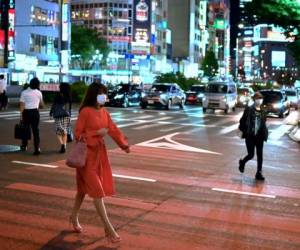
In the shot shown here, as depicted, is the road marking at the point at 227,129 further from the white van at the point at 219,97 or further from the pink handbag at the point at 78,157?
the pink handbag at the point at 78,157

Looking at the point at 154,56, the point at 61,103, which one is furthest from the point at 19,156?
the point at 154,56

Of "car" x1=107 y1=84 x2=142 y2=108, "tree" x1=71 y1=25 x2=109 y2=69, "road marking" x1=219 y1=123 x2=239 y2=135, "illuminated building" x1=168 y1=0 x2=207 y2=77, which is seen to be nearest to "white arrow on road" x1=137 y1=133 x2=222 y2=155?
"road marking" x1=219 y1=123 x2=239 y2=135

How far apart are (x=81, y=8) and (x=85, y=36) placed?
47.8 m

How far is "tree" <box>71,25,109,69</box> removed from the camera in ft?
302

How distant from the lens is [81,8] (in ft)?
452

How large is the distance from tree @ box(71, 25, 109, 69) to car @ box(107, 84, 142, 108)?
169ft

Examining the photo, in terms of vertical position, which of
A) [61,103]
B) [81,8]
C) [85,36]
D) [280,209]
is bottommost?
[280,209]

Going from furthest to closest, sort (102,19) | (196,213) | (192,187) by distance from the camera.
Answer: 1. (102,19)
2. (192,187)
3. (196,213)

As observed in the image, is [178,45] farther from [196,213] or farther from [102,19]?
[196,213]

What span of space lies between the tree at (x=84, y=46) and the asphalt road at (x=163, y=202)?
7773 centimetres

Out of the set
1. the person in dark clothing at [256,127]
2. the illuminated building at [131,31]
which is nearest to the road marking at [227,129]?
the person in dark clothing at [256,127]

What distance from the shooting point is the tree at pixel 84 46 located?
91.9 metres

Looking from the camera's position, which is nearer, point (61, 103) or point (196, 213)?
point (196, 213)

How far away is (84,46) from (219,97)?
191 feet
